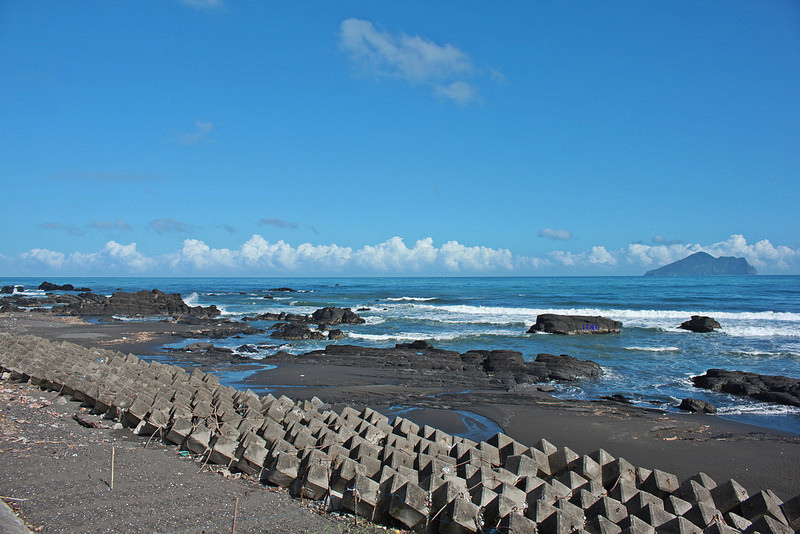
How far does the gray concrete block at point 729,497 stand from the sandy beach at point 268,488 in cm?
269

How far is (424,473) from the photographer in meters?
5.93

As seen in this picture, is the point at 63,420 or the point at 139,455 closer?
the point at 139,455

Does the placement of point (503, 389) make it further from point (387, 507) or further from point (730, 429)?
point (387, 507)

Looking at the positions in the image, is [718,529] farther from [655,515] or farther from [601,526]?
[601,526]

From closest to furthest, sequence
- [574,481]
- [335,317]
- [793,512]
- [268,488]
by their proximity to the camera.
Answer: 1. [793,512]
2. [268,488]
3. [574,481]
4. [335,317]

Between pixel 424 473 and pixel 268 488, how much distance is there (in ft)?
5.71

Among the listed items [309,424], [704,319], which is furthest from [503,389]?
[704,319]

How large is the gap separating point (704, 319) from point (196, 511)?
3060 centimetres

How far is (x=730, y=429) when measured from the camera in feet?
34.8

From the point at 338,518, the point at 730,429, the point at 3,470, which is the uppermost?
the point at 3,470

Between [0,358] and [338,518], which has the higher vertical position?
[0,358]

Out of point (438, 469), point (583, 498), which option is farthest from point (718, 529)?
point (438, 469)

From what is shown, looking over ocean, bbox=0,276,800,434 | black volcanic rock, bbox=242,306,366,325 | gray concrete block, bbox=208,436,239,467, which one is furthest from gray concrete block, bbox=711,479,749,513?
black volcanic rock, bbox=242,306,366,325

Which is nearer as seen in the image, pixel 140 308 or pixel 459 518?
pixel 459 518
